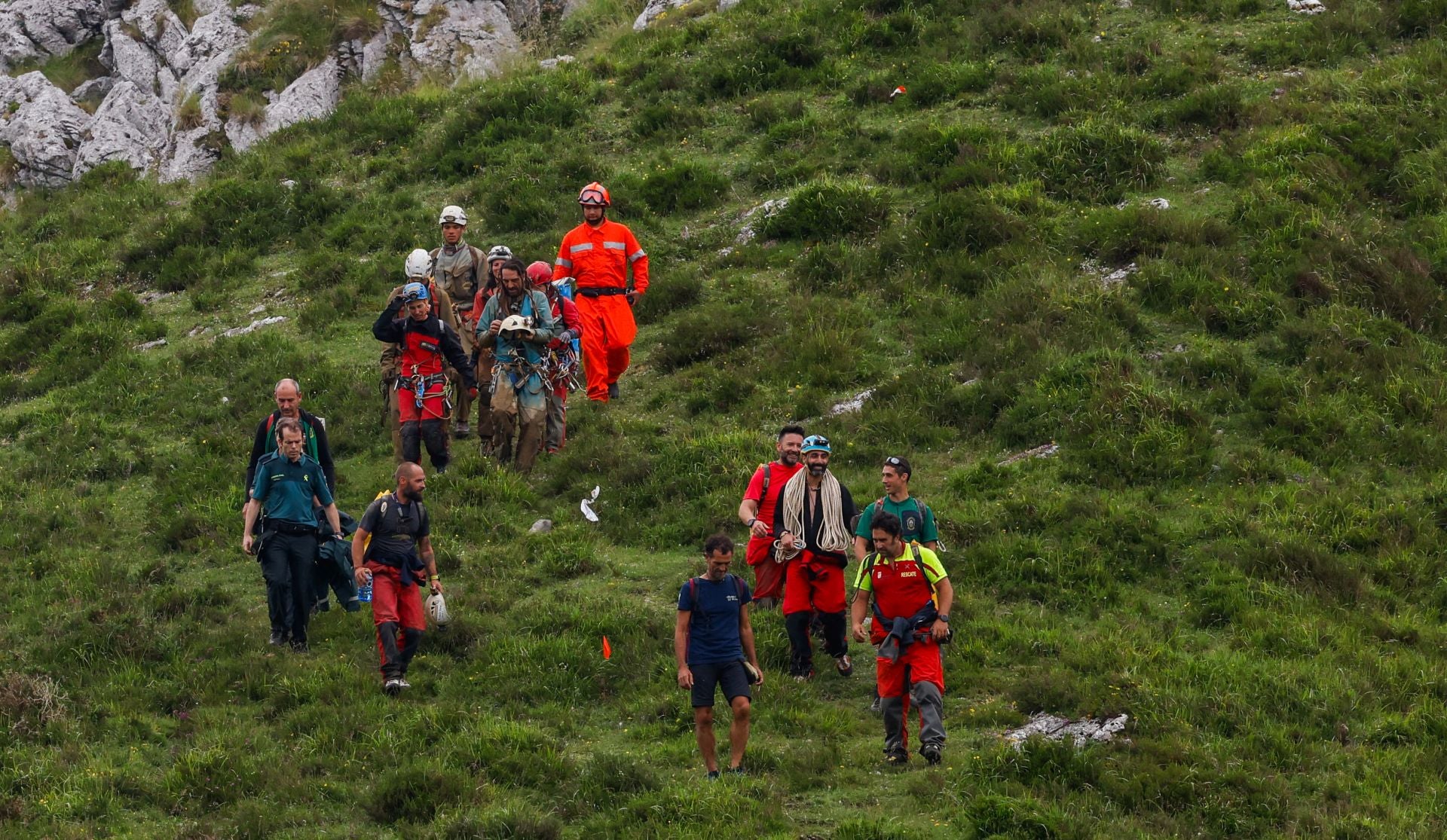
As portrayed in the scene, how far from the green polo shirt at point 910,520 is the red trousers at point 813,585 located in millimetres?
662

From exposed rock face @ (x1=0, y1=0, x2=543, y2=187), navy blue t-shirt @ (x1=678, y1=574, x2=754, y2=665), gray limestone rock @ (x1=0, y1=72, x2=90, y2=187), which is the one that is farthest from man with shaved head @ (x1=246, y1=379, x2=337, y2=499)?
gray limestone rock @ (x1=0, y1=72, x2=90, y2=187)

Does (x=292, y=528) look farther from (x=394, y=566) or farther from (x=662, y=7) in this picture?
(x=662, y=7)

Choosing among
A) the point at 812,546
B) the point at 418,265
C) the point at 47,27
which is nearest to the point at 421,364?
the point at 418,265

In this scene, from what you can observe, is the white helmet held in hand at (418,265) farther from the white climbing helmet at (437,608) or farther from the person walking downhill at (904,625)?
the person walking downhill at (904,625)

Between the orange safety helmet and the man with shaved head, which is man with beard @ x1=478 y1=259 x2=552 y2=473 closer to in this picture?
the orange safety helmet

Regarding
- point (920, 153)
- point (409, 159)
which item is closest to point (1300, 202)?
point (920, 153)

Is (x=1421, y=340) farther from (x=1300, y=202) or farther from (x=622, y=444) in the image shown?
(x=622, y=444)

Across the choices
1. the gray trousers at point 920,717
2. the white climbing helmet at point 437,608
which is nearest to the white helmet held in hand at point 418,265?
the white climbing helmet at point 437,608

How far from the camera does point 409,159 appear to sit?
22875mm

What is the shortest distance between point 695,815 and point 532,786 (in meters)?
1.32

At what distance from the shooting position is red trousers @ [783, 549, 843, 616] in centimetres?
1086

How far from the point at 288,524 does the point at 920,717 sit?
16.9ft

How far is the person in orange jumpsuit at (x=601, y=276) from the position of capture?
15.9m

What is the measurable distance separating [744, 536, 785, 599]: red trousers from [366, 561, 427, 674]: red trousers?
2.55 metres
